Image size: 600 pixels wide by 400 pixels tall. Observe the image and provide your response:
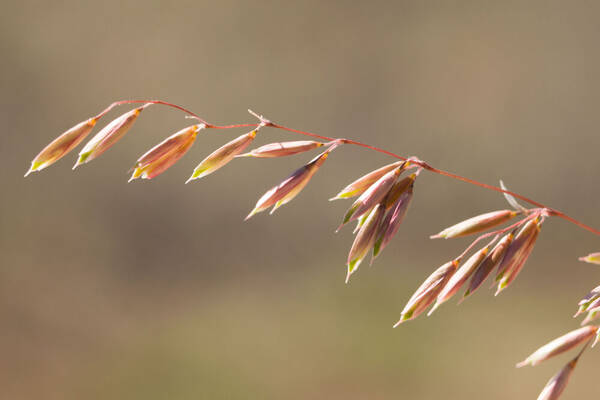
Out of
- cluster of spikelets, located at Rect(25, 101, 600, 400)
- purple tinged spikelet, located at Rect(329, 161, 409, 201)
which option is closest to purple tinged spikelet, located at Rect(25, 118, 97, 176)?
cluster of spikelets, located at Rect(25, 101, 600, 400)

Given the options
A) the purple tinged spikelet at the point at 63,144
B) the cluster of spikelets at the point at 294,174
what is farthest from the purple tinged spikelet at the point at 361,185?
the purple tinged spikelet at the point at 63,144

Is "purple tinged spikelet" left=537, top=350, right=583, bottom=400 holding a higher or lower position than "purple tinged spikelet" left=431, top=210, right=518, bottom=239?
lower

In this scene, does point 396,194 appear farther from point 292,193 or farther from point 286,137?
point 286,137

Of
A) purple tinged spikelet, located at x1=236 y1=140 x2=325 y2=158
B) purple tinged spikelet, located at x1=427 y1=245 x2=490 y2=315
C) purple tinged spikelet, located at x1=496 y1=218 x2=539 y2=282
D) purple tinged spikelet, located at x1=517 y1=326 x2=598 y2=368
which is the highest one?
purple tinged spikelet, located at x1=236 y1=140 x2=325 y2=158

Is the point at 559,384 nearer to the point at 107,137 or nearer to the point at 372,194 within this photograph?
the point at 372,194

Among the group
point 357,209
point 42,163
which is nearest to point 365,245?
point 357,209

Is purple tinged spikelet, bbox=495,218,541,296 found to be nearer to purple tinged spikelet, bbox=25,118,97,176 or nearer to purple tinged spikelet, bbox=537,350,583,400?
purple tinged spikelet, bbox=537,350,583,400

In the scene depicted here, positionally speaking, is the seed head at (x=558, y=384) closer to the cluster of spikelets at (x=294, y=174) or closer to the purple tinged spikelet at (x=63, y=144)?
the cluster of spikelets at (x=294, y=174)
